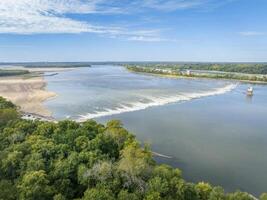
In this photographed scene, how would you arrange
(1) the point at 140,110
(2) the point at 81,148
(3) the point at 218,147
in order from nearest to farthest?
(2) the point at 81,148, (3) the point at 218,147, (1) the point at 140,110

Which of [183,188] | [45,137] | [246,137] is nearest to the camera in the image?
[183,188]

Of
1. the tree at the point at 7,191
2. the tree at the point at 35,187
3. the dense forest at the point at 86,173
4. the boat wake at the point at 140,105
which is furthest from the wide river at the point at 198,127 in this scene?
the tree at the point at 7,191

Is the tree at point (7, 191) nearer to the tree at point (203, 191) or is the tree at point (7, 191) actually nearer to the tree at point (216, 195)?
the tree at point (203, 191)

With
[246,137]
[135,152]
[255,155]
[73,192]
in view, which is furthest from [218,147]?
[73,192]

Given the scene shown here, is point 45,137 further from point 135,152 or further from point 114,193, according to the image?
point 114,193

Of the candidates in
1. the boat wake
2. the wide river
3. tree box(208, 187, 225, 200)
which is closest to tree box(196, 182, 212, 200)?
tree box(208, 187, 225, 200)

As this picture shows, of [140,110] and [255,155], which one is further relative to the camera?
[140,110]

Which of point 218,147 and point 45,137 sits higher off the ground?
point 45,137

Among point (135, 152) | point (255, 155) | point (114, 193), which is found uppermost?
point (135, 152)
